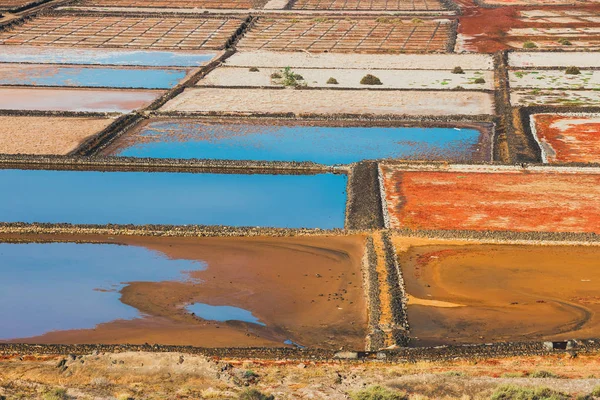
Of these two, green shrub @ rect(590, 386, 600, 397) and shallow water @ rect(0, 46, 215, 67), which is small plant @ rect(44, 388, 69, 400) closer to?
green shrub @ rect(590, 386, 600, 397)

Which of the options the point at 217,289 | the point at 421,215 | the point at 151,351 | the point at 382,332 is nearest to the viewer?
the point at 151,351

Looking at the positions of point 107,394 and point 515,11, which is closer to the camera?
point 107,394

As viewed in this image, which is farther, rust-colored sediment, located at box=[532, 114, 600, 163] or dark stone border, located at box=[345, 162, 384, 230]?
rust-colored sediment, located at box=[532, 114, 600, 163]

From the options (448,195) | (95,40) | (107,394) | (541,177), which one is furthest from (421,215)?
(95,40)

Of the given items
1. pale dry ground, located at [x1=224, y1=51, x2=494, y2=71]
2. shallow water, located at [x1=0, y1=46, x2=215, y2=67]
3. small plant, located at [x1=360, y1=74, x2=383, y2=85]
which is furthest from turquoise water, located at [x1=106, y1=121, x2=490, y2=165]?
shallow water, located at [x1=0, y1=46, x2=215, y2=67]

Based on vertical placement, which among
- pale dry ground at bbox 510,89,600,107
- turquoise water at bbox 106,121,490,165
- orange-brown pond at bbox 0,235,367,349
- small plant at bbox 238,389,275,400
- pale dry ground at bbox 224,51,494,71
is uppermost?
small plant at bbox 238,389,275,400

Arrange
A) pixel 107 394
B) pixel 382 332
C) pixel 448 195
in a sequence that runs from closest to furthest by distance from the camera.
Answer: pixel 107 394 < pixel 382 332 < pixel 448 195

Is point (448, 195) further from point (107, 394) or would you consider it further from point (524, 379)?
point (107, 394)
